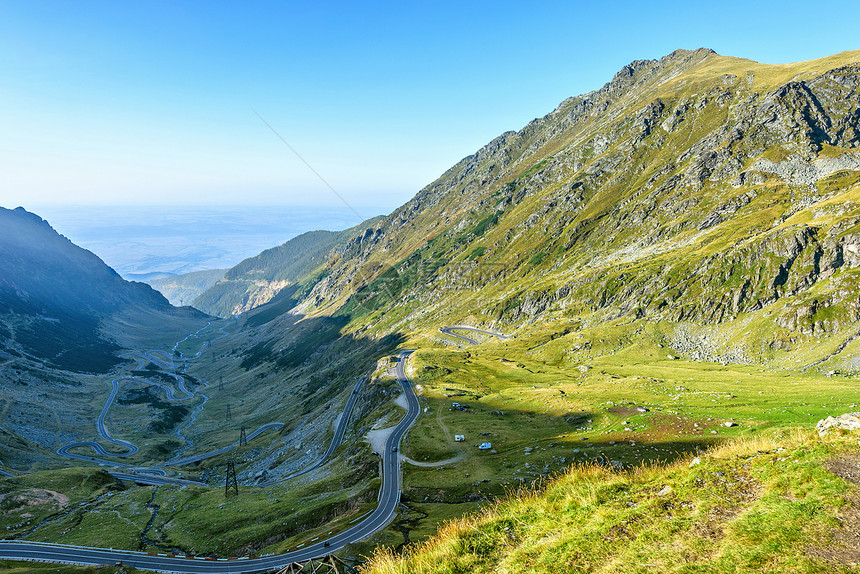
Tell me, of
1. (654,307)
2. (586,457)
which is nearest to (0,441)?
(586,457)

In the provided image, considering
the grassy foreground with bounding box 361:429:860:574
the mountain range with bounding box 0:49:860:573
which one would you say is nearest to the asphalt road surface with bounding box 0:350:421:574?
the mountain range with bounding box 0:49:860:573

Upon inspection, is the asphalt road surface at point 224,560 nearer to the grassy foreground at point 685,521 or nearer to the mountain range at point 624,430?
the mountain range at point 624,430

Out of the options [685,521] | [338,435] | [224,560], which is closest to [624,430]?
[685,521]

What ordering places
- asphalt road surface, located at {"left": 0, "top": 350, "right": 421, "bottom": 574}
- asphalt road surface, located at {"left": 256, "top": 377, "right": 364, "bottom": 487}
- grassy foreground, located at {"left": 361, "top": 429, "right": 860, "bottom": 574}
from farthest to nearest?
asphalt road surface, located at {"left": 256, "top": 377, "right": 364, "bottom": 487} → asphalt road surface, located at {"left": 0, "top": 350, "right": 421, "bottom": 574} → grassy foreground, located at {"left": 361, "top": 429, "right": 860, "bottom": 574}

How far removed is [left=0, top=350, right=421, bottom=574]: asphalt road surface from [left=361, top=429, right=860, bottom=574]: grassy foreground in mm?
34502

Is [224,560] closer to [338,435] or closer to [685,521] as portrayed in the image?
[685,521]

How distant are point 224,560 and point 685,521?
6120cm

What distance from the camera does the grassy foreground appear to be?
10.4 m

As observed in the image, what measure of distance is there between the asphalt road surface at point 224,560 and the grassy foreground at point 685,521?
34502mm

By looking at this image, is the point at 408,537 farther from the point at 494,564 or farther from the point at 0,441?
the point at 0,441

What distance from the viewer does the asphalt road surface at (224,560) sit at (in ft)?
145

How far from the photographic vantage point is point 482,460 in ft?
199

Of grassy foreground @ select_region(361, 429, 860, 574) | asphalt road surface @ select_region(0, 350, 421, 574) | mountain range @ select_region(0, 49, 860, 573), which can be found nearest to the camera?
grassy foreground @ select_region(361, 429, 860, 574)

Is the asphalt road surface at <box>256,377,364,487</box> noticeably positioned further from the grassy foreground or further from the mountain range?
the grassy foreground
